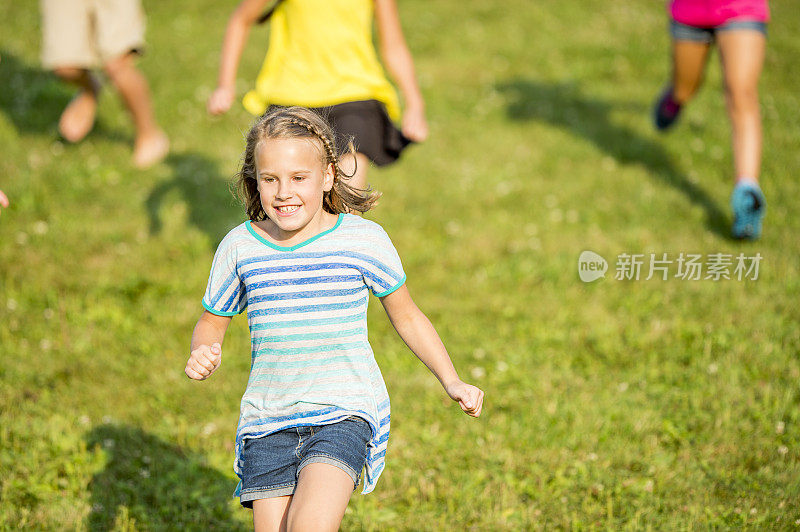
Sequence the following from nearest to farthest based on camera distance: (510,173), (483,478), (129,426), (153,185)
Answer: (483,478)
(129,426)
(153,185)
(510,173)

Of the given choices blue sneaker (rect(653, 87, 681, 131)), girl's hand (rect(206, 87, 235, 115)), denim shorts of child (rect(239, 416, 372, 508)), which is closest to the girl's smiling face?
denim shorts of child (rect(239, 416, 372, 508))

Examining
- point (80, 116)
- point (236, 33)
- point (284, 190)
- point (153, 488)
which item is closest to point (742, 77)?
point (236, 33)

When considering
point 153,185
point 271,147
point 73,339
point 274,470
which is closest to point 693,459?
point 274,470

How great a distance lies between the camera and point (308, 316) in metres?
2.73

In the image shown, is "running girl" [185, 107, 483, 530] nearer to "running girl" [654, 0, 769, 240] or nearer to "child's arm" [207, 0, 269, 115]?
"child's arm" [207, 0, 269, 115]

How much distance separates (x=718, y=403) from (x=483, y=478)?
1510mm

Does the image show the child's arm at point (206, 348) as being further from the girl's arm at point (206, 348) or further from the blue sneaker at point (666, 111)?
the blue sneaker at point (666, 111)

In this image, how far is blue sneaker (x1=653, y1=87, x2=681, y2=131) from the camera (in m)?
8.10

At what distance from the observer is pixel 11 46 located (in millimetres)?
11164

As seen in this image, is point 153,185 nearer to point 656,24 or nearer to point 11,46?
point 11,46

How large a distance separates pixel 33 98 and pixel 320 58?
587cm

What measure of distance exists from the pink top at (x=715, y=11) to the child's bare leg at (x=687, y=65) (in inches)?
10.0

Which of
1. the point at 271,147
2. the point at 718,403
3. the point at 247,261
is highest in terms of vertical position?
the point at 271,147

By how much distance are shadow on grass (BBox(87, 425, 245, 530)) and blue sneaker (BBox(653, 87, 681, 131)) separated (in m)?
5.93
